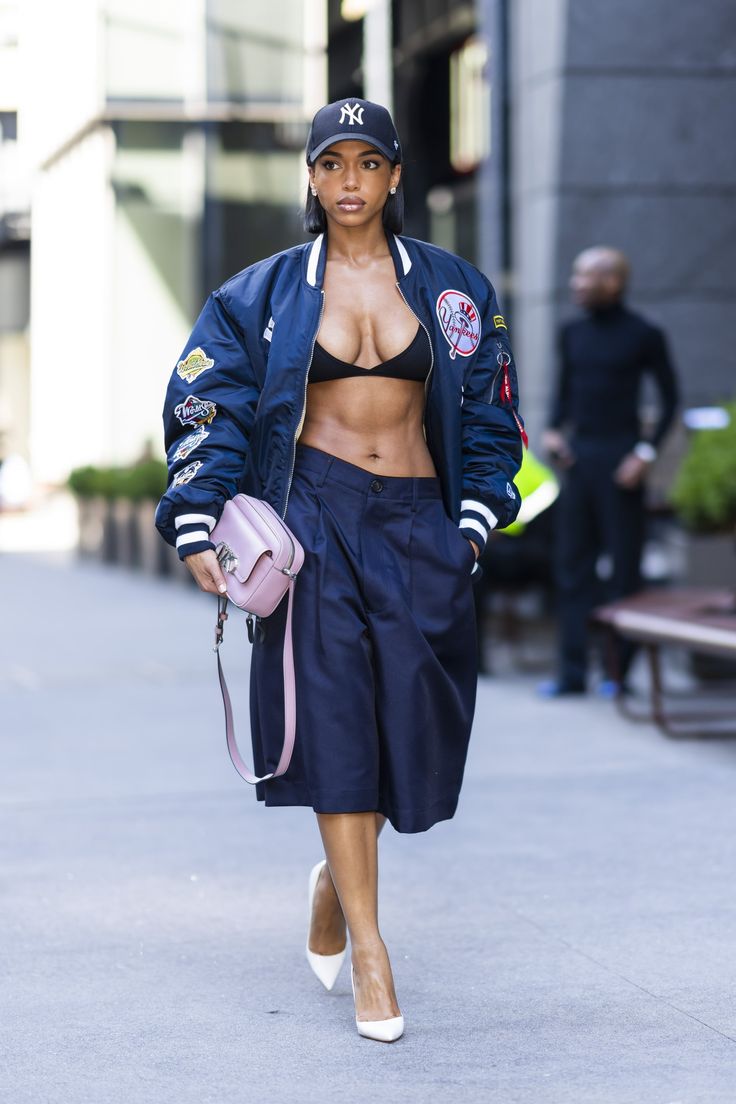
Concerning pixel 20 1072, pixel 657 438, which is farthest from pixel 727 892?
pixel 657 438

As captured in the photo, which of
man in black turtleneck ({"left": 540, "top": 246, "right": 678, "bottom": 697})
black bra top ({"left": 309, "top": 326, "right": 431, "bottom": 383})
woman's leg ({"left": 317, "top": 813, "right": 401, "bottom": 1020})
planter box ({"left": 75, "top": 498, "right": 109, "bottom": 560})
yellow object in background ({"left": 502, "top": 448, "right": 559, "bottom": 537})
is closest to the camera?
woman's leg ({"left": 317, "top": 813, "right": 401, "bottom": 1020})

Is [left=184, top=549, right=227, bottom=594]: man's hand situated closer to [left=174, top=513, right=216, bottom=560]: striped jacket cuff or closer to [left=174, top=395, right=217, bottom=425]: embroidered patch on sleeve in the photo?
[left=174, top=513, right=216, bottom=560]: striped jacket cuff

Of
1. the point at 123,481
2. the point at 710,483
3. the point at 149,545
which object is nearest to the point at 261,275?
the point at 710,483

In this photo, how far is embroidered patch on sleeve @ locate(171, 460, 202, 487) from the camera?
4102 millimetres

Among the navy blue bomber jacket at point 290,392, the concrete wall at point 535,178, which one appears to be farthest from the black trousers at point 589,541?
the navy blue bomber jacket at point 290,392

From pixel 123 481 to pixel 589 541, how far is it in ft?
33.4

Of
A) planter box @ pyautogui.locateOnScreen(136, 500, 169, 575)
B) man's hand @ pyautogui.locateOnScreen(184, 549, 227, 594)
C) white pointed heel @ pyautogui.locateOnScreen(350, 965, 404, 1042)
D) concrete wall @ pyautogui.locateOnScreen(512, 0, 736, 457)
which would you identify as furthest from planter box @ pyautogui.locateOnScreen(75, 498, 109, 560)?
white pointed heel @ pyautogui.locateOnScreen(350, 965, 404, 1042)

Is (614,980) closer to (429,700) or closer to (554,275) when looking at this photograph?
(429,700)

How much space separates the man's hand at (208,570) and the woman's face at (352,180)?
0.81 metres

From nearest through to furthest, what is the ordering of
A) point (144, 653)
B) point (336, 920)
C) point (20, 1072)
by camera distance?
1. point (20, 1072)
2. point (336, 920)
3. point (144, 653)

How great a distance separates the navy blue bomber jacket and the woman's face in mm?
118

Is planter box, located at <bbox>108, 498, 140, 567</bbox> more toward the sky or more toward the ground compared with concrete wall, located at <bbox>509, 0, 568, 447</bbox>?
more toward the ground

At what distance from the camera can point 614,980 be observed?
4.39m

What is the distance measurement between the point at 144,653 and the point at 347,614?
23.7 ft
